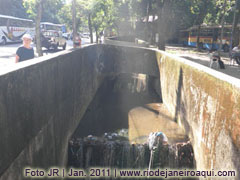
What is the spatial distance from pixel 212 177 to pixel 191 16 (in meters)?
33.5

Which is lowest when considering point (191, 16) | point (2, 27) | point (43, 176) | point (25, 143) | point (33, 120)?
point (43, 176)

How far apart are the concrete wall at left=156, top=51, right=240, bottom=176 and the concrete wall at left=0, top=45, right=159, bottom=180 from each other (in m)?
3.99

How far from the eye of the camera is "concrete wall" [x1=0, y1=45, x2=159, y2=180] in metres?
3.48

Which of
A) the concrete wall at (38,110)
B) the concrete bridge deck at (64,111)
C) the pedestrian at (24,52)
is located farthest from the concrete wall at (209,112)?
the pedestrian at (24,52)

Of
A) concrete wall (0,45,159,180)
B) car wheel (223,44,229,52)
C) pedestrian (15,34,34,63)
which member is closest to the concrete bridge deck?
concrete wall (0,45,159,180)

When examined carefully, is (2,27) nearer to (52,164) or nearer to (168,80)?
(168,80)

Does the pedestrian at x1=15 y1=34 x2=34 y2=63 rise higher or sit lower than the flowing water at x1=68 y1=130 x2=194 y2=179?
higher

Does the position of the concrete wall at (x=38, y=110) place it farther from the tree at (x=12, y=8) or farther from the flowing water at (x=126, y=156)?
the tree at (x=12, y=8)

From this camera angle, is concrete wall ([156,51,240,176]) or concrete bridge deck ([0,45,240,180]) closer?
concrete bridge deck ([0,45,240,180])

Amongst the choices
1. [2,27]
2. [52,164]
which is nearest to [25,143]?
[52,164]

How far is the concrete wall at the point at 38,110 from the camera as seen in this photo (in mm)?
3484

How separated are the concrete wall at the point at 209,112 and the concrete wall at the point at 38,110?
399 centimetres

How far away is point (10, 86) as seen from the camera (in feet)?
11.8

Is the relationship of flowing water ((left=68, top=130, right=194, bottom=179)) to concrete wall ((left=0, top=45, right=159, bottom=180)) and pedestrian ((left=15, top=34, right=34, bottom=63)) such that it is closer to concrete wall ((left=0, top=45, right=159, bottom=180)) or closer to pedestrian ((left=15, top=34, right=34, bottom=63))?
concrete wall ((left=0, top=45, right=159, bottom=180))
